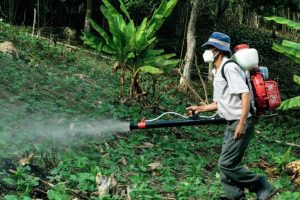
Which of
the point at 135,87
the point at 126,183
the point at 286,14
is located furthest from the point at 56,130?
the point at 286,14

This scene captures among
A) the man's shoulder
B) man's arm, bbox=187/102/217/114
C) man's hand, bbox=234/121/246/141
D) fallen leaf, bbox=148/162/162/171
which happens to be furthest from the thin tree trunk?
man's hand, bbox=234/121/246/141

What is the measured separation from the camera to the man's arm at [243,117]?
457cm

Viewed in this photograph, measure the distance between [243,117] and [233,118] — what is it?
0.19 meters

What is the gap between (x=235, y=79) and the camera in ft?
15.1

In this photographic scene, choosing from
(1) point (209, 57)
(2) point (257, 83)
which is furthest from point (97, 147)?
(2) point (257, 83)

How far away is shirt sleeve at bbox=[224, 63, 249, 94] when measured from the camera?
15.0ft

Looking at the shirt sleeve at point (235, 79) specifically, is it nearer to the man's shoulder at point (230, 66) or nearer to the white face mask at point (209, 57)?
the man's shoulder at point (230, 66)

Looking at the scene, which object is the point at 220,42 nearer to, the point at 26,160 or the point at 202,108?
the point at 202,108

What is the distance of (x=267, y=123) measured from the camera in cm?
1261

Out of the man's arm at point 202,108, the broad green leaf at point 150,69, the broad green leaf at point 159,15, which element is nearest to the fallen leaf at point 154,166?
the man's arm at point 202,108

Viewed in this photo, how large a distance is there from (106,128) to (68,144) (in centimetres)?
118

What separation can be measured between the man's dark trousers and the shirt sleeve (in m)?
0.40

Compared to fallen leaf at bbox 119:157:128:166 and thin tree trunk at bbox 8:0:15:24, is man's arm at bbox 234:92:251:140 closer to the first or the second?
fallen leaf at bbox 119:157:128:166

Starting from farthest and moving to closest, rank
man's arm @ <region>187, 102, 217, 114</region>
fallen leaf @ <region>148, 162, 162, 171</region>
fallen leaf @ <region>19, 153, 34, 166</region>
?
fallen leaf @ <region>148, 162, 162, 171</region>
man's arm @ <region>187, 102, 217, 114</region>
fallen leaf @ <region>19, 153, 34, 166</region>
